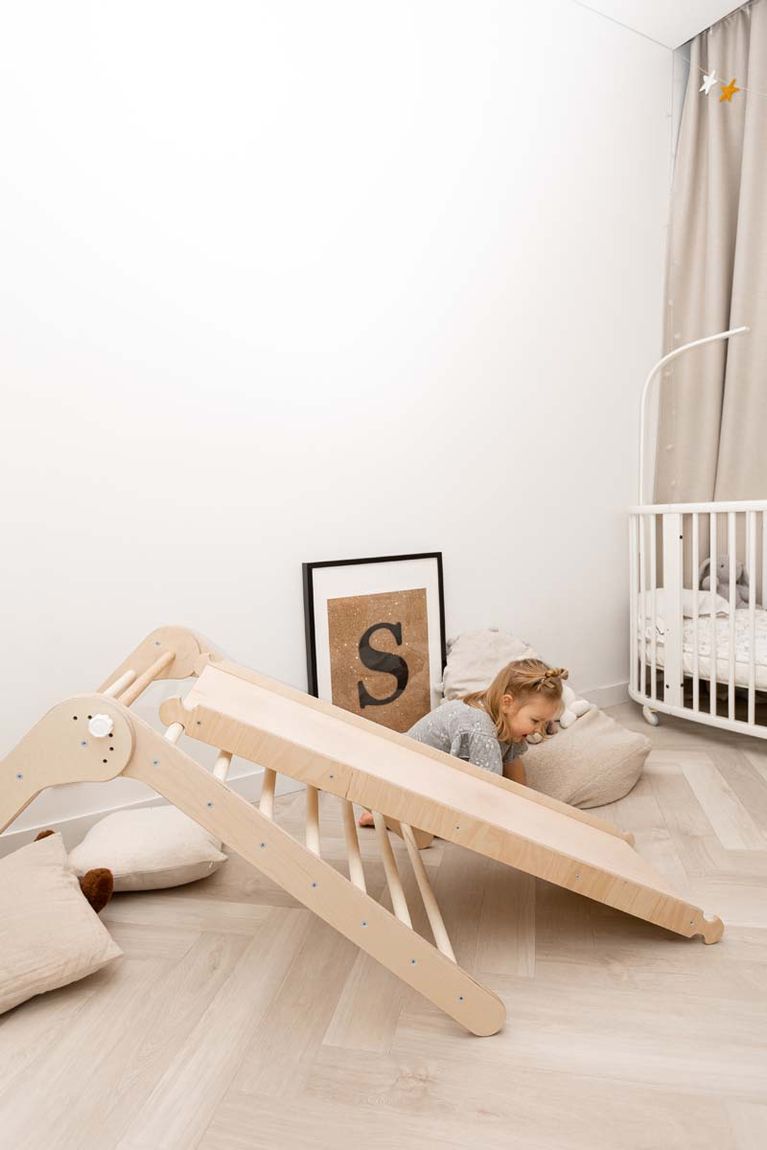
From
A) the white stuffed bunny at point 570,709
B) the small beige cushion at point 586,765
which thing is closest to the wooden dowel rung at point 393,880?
the small beige cushion at point 586,765

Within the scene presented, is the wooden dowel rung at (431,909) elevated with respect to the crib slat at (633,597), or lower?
lower

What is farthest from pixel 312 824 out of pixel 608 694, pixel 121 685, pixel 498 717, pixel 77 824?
pixel 608 694

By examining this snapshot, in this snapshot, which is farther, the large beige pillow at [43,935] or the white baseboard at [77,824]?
the white baseboard at [77,824]

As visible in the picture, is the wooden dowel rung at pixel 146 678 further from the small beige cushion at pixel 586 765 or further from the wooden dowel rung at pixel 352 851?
the small beige cushion at pixel 586 765

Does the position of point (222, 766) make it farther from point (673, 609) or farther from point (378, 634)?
point (673, 609)

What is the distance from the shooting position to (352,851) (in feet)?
4.25

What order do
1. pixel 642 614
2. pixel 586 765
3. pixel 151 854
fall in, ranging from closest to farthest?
pixel 151 854 → pixel 586 765 → pixel 642 614

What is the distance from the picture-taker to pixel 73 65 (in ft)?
5.62

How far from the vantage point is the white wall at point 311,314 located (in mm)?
1734

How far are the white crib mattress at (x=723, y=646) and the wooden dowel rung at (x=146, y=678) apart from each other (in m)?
1.54

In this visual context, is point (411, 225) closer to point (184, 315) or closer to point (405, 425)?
point (405, 425)

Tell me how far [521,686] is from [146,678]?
79cm

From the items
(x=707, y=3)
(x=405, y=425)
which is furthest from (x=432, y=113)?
(x=707, y=3)

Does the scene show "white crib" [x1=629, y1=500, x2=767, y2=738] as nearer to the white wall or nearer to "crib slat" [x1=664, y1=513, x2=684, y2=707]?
"crib slat" [x1=664, y1=513, x2=684, y2=707]
